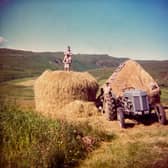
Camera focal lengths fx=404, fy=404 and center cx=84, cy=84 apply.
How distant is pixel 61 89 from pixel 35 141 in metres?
1.67

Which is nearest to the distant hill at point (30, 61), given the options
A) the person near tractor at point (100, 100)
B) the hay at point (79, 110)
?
the hay at point (79, 110)

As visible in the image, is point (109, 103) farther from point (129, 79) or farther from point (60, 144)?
point (60, 144)

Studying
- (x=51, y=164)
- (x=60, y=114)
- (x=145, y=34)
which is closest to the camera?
(x=51, y=164)

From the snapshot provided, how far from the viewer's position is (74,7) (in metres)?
3.55

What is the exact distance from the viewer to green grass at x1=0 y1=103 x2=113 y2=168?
335cm

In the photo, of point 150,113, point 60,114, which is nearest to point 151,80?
point 150,113

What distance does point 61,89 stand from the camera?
16.6 ft

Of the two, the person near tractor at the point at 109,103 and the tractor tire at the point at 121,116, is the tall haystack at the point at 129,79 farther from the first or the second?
the tractor tire at the point at 121,116

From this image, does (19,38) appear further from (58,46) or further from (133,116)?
(133,116)

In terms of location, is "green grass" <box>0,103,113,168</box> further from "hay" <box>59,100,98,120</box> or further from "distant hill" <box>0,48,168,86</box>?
"hay" <box>59,100,98,120</box>

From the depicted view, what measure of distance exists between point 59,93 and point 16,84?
124 centimetres

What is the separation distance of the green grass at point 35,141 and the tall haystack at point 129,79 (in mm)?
1619

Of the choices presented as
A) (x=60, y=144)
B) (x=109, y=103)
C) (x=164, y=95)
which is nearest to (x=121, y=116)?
(x=109, y=103)

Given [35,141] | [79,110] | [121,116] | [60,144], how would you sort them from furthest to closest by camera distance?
[79,110] → [121,116] → [60,144] → [35,141]
